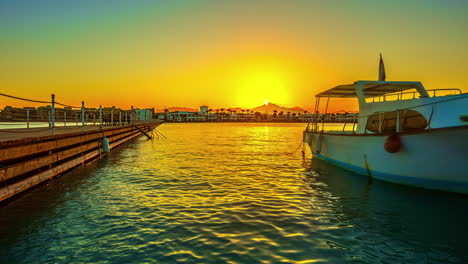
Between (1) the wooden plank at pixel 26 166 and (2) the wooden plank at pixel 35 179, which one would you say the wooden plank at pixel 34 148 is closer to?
(1) the wooden plank at pixel 26 166

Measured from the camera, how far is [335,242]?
5.89 metres

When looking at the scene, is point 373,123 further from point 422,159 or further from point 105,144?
point 105,144

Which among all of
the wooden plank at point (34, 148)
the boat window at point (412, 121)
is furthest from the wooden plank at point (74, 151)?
the boat window at point (412, 121)

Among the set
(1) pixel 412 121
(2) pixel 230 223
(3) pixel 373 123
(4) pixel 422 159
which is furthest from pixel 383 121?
(2) pixel 230 223

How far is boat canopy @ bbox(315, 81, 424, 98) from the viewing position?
1386cm

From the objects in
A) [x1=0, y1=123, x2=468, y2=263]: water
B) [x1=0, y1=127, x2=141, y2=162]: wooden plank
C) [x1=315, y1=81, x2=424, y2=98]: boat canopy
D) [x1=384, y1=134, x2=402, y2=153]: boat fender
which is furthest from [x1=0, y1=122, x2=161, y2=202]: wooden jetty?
[x1=315, y1=81, x2=424, y2=98]: boat canopy

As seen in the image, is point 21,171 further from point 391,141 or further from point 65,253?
point 391,141

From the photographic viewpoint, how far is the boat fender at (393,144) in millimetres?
10133

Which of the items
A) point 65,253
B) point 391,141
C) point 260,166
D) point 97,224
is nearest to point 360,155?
point 391,141

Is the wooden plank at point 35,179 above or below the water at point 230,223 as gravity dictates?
above

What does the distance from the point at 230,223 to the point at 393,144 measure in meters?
6.94

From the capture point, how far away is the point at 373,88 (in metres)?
15.3

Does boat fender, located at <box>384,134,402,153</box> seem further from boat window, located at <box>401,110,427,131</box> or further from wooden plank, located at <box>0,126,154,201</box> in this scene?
wooden plank, located at <box>0,126,154,201</box>

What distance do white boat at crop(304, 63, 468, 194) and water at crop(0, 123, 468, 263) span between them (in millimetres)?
631
